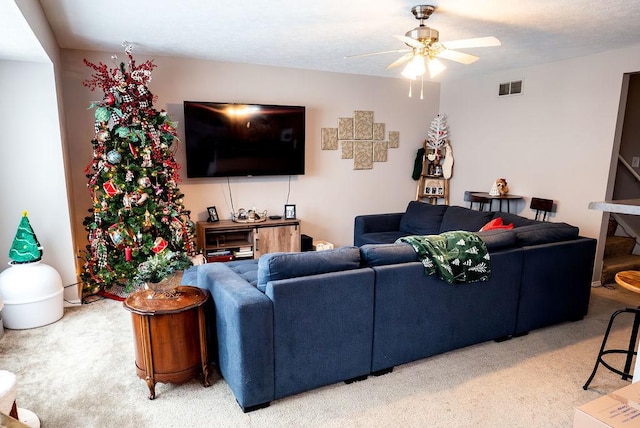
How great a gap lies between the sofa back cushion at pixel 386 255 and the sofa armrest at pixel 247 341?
28.8 inches

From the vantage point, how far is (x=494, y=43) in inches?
108

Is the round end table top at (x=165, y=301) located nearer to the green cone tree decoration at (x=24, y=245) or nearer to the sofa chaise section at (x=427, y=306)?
the sofa chaise section at (x=427, y=306)

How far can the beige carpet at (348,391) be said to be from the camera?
7.12 feet

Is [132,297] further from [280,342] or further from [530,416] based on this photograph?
[530,416]

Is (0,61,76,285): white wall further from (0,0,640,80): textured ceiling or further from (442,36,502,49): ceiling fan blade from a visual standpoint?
(442,36,502,49): ceiling fan blade

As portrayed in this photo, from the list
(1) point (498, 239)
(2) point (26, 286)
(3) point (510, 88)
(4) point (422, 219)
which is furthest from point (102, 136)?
(3) point (510, 88)

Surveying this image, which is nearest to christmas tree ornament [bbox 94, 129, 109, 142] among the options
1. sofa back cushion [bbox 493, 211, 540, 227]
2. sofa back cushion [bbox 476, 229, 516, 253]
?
sofa back cushion [bbox 476, 229, 516, 253]

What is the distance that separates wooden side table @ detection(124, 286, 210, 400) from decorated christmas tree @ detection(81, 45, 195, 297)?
159 centimetres

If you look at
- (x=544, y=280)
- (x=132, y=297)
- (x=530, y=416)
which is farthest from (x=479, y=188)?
(x=132, y=297)

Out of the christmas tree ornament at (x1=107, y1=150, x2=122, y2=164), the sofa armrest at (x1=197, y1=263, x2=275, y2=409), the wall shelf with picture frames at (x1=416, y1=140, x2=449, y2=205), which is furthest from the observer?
the wall shelf with picture frames at (x1=416, y1=140, x2=449, y2=205)

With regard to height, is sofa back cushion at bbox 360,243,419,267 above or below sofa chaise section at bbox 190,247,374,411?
above

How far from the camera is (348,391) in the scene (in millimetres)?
2422

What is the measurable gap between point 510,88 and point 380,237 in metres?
2.51

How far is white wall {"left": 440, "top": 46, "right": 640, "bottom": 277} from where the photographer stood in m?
4.11
